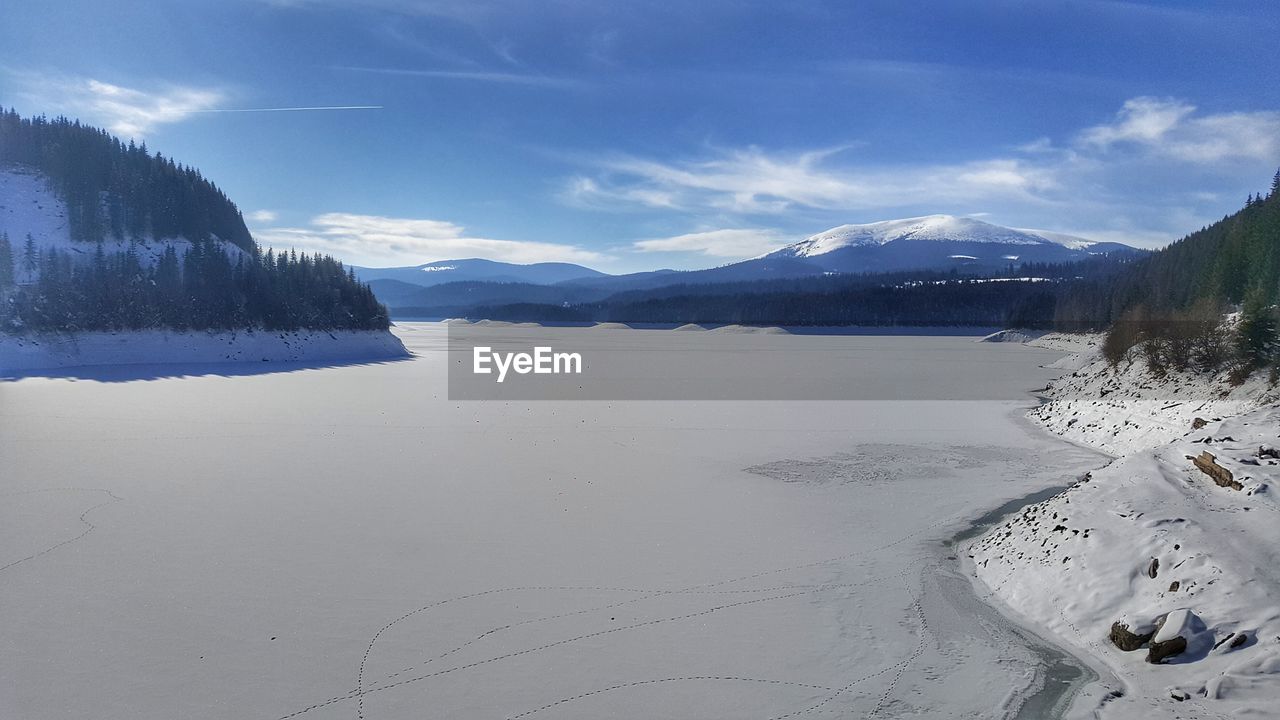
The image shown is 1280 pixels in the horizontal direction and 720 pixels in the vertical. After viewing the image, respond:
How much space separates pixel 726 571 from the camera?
8.40 metres

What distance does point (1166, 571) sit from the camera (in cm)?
707

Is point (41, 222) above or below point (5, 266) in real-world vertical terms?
above

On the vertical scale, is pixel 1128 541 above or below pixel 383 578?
above

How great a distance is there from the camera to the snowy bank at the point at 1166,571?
5.61m

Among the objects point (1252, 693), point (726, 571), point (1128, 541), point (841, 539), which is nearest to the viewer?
point (1252, 693)

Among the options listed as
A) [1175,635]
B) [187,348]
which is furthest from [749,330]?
[1175,635]

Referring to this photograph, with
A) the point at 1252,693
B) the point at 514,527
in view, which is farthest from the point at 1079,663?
the point at 514,527

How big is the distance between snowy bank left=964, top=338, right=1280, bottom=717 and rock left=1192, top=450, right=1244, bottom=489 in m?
0.02

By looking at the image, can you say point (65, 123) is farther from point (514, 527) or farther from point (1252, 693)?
point (1252, 693)

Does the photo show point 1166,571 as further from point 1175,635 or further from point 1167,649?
point 1167,649

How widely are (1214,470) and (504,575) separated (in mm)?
8963

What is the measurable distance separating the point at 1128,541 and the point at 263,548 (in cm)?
1038

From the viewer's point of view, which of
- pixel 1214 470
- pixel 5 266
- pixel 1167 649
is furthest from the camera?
pixel 5 266

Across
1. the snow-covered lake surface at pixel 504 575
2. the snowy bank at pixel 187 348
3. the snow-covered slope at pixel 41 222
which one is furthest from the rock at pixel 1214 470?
the snow-covered slope at pixel 41 222
